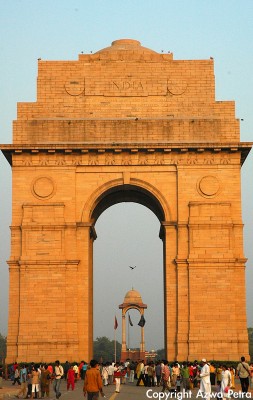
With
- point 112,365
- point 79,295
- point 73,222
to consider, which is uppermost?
point 73,222

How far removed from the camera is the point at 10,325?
4056cm

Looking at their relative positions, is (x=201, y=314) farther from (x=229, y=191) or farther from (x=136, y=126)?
(x=136, y=126)

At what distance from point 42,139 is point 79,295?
755 centimetres

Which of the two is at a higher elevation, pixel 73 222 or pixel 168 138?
pixel 168 138

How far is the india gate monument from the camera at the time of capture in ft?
132

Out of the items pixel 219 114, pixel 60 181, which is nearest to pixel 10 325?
pixel 60 181

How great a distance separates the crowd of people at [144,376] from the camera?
81.7ft

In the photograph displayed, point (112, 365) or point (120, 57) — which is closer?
point (112, 365)

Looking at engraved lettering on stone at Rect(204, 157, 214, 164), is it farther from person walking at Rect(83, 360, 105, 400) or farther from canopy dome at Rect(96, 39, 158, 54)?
person walking at Rect(83, 360, 105, 400)

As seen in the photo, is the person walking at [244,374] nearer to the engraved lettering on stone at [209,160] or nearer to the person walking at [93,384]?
the person walking at [93,384]

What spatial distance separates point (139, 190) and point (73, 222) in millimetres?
3802

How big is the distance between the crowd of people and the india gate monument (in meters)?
2.16

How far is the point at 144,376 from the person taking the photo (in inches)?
1460

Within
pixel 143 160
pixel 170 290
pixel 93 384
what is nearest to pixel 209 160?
pixel 143 160
